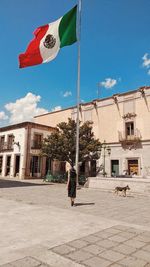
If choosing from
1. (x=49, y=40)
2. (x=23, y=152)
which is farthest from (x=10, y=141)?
(x=49, y=40)

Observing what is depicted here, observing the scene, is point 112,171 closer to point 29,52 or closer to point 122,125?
point 122,125

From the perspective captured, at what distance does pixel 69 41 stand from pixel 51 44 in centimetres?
125

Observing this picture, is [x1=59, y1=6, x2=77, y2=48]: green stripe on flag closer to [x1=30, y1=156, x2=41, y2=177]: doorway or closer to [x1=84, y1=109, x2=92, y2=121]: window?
[x1=84, y1=109, x2=92, y2=121]: window

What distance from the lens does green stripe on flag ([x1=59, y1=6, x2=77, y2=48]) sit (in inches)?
600

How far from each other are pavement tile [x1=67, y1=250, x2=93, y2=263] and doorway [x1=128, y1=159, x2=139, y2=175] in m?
22.9

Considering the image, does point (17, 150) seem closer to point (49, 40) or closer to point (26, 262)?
point (49, 40)

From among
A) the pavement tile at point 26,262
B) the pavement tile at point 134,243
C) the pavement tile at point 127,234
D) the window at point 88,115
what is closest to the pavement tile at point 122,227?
the pavement tile at point 127,234

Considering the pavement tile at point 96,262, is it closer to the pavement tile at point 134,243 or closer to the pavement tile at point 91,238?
the pavement tile at point 91,238

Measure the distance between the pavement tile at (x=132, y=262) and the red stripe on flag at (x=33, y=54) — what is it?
1302 centimetres

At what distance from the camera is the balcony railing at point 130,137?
26092 mm

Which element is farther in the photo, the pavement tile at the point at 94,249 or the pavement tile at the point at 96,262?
the pavement tile at the point at 94,249

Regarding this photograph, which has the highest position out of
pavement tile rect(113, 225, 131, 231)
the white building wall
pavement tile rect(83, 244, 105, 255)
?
the white building wall

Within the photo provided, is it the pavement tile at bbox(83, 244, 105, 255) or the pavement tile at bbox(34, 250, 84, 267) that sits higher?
the pavement tile at bbox(34, 250, 84, 267)

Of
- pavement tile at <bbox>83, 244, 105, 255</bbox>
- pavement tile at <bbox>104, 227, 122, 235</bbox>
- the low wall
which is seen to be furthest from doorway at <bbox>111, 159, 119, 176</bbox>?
pavement tile at <bbox>83, 244, 105, 255</bbox>
